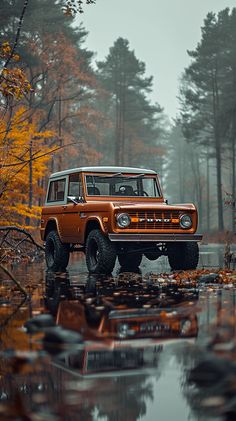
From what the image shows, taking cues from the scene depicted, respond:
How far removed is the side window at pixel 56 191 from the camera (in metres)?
13.8

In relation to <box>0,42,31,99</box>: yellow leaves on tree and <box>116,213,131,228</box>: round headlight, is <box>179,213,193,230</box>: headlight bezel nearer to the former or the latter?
<box>116,213,131,228</box>: round headlight

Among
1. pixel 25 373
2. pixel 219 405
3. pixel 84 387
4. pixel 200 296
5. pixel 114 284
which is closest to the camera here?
pixel 219 405

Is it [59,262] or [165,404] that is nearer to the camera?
[165,404]

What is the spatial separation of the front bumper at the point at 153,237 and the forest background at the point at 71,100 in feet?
10.5

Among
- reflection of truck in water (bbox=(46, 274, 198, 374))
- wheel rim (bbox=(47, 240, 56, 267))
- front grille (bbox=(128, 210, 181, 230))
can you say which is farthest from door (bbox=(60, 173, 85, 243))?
reflection of truck in water (bbox=(46, 274, 198, 374))

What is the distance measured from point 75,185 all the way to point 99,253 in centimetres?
227

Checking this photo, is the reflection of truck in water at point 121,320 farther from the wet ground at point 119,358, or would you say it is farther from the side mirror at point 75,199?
the side mirror at point 75,199

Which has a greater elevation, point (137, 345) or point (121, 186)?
point (121, 186)

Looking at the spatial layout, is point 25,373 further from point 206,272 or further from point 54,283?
point 206,272

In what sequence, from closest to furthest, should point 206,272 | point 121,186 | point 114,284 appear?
1. point 114,284
2. point 206,272
3. point 121,186

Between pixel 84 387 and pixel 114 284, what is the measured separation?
6.40 m

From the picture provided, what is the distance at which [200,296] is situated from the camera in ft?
26.9

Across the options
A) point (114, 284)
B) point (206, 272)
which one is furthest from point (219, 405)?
point (206, 272)

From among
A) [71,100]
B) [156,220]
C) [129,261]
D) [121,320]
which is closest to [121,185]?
[156,220]
